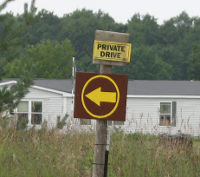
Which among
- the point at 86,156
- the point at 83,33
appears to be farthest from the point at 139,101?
the point at 83,33

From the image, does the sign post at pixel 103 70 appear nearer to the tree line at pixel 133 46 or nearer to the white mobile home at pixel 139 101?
the white mobile home at pixel 139 101

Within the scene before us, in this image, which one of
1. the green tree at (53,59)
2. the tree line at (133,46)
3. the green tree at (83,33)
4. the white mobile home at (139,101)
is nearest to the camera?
the white mobile home at (139,101)

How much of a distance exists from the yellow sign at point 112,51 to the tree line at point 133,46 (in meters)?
47.2

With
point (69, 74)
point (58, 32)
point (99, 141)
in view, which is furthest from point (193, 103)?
point (58, 32)

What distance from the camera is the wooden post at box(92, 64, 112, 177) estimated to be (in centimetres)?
783

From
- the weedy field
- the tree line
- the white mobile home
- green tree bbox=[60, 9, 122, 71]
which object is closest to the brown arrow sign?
the weedy field

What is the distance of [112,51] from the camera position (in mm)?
7840

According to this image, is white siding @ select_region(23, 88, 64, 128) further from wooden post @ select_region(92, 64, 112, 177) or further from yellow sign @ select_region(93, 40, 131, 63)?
yellow sign @ select_region(93, 40, 131, 63)

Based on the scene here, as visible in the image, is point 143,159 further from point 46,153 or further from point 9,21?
point 9,21

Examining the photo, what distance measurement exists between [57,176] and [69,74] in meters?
55.7

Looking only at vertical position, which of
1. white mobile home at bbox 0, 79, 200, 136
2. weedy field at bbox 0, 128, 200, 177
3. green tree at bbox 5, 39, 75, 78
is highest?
green tree at bbox 5, 39, 75, 78

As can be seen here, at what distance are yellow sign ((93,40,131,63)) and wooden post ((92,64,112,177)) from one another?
126 mm

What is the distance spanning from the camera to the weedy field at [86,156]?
30.8 ft

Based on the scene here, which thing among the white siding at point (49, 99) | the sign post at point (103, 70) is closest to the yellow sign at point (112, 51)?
the sign post at point (103, 70)
